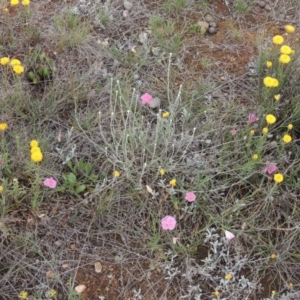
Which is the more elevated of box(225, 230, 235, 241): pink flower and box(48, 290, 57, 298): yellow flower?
box(225, 230, 235, 241): pink flower

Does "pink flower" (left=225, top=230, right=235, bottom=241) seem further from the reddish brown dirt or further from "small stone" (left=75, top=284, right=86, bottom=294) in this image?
"small stone" (left=75, top=284, right=86, bottom=294)

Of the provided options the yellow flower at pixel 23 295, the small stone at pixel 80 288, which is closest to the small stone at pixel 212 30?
the small stone at pixel 80 288

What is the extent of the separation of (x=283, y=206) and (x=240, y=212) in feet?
0.59

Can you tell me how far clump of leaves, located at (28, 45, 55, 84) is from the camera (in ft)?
7.89

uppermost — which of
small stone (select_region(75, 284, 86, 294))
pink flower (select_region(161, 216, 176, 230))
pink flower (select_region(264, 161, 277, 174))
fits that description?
pink flower (select_region(264, 161, 277, 174))

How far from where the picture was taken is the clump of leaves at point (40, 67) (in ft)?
7.89

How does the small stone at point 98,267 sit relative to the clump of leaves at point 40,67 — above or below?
below

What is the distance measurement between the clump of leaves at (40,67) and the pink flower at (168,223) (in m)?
0.91

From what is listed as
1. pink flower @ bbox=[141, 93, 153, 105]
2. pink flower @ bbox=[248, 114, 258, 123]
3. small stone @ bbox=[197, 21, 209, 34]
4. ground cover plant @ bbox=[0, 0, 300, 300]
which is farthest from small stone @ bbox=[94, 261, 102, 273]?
small stone @ bbox=[197, 21, 209, 34]

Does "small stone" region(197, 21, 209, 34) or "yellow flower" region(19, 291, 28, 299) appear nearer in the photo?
"yellow flower" region(19, 291, 28, 299)

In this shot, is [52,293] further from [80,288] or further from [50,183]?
[50,183]

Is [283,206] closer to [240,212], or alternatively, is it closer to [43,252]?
[240,212]

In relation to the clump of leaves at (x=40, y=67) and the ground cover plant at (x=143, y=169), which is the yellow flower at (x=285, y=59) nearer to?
the ground cover plant at (x=143, y=169)

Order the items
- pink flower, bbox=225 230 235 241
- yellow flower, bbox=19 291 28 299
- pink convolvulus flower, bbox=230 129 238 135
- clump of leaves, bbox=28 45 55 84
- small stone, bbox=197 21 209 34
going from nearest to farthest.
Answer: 1. yellow flower, bbox=19 291 28 299
2. pink flower, bbox=225 230 235 241
3. pink convolvulus flower, bbox=230 129 238 135
4. clump of leaves, bbox=28 45 55 84
5. small stone, bbox=197 21 209 34
